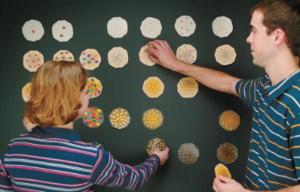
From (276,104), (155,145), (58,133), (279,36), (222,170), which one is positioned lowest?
(222,170)

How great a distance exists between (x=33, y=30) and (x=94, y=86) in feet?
1.22

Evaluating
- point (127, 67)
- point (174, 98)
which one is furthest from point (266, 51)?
point (127, 67)

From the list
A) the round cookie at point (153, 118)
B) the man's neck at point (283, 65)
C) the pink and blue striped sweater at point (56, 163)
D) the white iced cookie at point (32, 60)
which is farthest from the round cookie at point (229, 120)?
the white iced cookie at point (32, 60)

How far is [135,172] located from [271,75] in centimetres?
60

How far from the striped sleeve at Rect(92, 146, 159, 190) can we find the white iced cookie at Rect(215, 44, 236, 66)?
57 centimetres

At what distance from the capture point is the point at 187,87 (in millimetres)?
1681

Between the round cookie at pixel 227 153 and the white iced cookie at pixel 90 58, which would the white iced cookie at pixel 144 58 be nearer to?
the white iced cookie at pixel 90 58

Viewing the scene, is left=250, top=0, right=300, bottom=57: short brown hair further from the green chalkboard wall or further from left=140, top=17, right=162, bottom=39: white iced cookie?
left=140, top=17, right=162, bottom=39: white iced cookie

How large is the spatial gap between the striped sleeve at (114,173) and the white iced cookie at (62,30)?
2.05 ft

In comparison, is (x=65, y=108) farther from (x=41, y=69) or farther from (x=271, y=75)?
(x=271, y=75)

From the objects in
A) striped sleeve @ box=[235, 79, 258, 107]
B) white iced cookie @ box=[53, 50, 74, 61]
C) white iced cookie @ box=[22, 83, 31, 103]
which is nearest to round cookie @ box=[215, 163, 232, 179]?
striped sleeve @ box=[235, 79, 258, 107]

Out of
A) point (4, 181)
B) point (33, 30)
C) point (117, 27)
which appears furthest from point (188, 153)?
point (33, 30)

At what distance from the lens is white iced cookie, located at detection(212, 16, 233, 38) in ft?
5.39

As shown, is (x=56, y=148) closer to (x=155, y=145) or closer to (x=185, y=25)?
(x=155, y=145)
